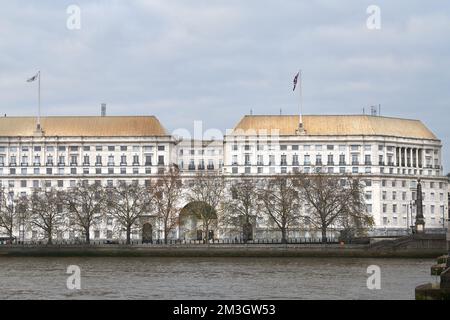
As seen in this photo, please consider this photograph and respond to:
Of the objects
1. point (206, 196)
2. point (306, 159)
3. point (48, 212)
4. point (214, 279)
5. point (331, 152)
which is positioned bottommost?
point (214, 279)

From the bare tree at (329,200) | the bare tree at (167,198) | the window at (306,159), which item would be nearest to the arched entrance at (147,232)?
the bare tree at (167,198)

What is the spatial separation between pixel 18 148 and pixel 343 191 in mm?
59116

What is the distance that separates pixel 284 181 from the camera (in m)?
132

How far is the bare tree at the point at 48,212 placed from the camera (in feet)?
429

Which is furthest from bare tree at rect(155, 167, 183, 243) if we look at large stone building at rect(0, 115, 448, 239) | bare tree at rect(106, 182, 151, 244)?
large stone building at rect(0, 115, 448, 239)

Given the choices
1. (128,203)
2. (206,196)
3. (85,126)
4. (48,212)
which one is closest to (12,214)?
(48,212)

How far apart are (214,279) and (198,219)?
62.4m

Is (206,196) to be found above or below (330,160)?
below

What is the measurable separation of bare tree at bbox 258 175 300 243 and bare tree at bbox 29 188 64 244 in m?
27.2

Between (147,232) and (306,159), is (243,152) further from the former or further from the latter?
(147,232)

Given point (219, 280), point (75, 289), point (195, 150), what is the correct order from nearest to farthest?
point (75, 289) < point (219, 280) < point (195, 150)

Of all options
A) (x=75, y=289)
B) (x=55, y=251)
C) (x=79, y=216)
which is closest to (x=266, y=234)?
(x=79, y=216)

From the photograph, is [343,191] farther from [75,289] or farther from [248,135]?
[75,289]

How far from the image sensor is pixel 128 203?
136 meters
